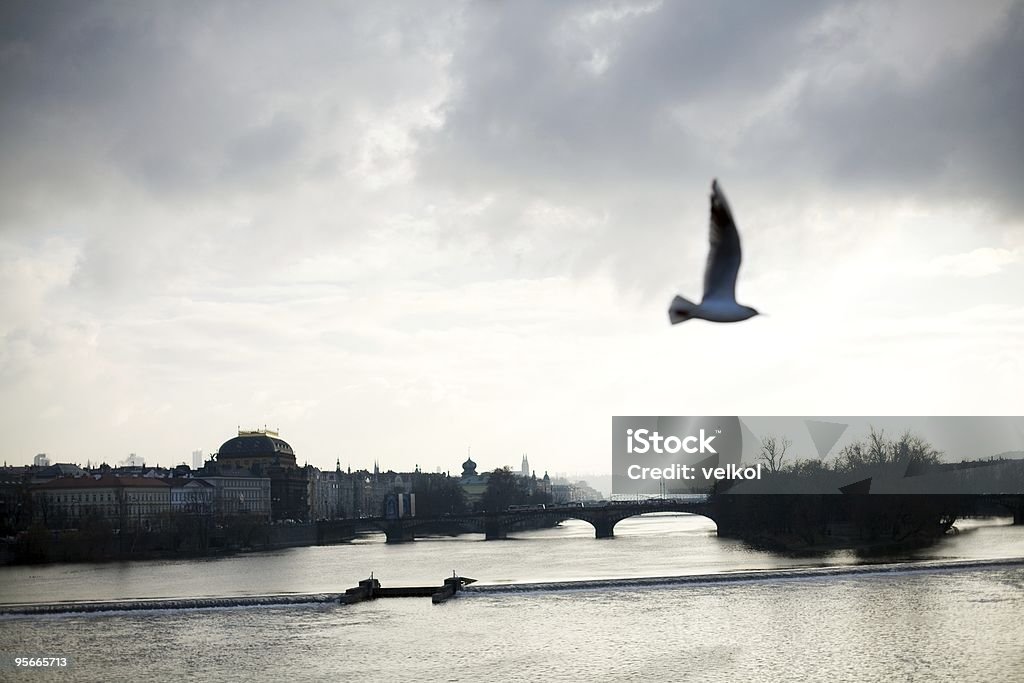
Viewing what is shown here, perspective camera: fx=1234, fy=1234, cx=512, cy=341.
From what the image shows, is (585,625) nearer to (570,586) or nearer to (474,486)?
(570,586)

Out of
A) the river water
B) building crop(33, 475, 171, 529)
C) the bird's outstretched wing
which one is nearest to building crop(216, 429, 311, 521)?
building crop(33, 475, 171, 529)

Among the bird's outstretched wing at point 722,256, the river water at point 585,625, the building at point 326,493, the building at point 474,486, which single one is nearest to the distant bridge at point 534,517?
the river water at point 585,625

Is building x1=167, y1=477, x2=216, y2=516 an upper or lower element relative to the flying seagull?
lower

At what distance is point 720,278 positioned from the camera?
735 centimetres

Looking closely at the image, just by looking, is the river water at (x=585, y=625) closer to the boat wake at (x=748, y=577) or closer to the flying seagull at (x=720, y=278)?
the boat wake at (x=748, y=577)

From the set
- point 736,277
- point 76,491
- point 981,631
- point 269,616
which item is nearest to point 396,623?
point 269,616

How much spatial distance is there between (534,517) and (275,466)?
48043mm

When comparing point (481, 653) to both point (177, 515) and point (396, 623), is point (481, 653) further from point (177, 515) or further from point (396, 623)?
point (177, 515)

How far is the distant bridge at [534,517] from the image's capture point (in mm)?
85312

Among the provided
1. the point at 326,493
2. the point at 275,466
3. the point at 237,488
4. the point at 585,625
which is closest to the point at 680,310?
the point at 585,625

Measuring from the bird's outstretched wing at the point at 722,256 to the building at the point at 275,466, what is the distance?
126m

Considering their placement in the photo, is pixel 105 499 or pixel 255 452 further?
pixel 255 452

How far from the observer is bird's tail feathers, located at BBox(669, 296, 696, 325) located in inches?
277

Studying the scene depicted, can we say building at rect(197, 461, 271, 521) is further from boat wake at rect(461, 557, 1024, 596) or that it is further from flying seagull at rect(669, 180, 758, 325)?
flying seagull at rect(669, 180, 758, 325)
